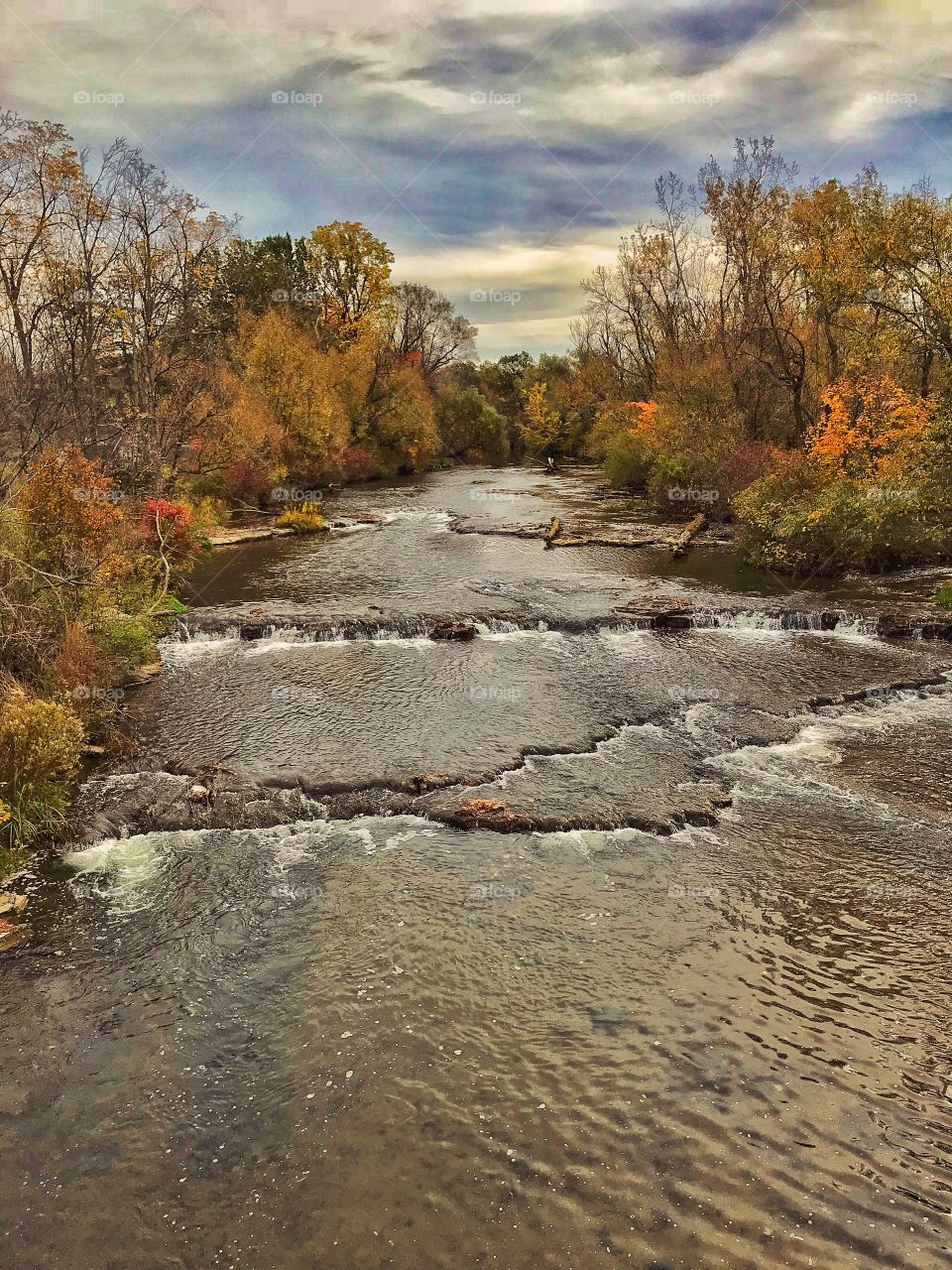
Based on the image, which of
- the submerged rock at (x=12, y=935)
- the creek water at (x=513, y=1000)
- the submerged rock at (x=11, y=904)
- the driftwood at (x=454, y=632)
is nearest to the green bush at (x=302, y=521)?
the driftwood at (x=454, y=632)

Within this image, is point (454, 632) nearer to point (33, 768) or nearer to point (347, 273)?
point (33, 768)

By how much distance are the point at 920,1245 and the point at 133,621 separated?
1577 centimetres

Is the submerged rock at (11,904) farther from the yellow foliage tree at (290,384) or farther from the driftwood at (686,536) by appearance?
the yellow foliage tree at (290,384)

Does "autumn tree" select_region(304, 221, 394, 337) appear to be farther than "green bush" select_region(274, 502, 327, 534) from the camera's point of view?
Yes

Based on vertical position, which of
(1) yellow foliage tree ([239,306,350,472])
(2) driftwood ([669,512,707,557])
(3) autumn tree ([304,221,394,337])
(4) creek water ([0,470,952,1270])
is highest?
(3) autumn tree ([304,221,394,337])

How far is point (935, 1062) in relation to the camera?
6.79 meters

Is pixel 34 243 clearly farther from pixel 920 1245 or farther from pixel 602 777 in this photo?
pixel 920 1245

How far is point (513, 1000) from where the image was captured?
7730 millimetres

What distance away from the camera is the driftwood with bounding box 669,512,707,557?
27609 mm

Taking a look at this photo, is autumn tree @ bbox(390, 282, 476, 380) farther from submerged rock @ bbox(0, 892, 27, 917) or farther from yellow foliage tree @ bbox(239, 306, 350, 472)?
submerged rock @ bbox(0, 892, 27, 917)

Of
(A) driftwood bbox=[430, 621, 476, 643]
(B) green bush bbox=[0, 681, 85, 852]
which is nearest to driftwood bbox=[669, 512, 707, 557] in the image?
(A) driftwood bbox=[430, 621, 476, 643]

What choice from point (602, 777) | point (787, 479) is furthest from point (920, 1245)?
point (787, 479)

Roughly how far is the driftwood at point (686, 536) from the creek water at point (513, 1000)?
12651 mm

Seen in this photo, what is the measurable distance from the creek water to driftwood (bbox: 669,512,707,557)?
12651mm
